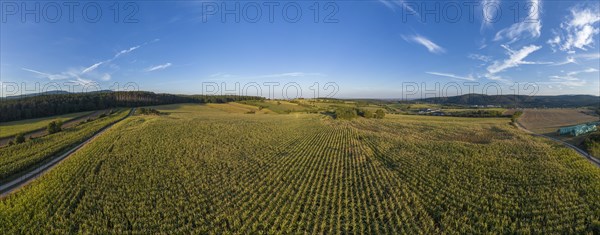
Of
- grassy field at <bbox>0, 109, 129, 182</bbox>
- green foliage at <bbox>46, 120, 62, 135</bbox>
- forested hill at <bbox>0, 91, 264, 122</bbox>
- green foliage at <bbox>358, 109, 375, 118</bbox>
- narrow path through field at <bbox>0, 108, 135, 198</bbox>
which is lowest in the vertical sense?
narrow path through field at <bbox>0, 108, 135, 198</bbox>

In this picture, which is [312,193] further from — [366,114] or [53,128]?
[366,114]

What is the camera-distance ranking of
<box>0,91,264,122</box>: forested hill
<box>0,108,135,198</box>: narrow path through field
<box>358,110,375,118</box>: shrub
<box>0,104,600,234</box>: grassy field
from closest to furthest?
<box>0,104,600,234</box>: grassy field < <box>0,108,135,198</box>: narrow path through field < <box>0,91,264,122</box>: forested hill < <box>358,110,375,118</box>: shrub

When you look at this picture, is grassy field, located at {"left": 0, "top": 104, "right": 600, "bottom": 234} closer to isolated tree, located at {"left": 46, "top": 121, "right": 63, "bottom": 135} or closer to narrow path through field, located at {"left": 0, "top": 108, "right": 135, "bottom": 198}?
narrow path through field, located at {"left": 0, "top": 108, "right": 135, "bottom": 198}

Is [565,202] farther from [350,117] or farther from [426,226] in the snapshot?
[350,117]

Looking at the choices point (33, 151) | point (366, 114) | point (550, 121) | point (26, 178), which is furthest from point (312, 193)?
point (550, 121)

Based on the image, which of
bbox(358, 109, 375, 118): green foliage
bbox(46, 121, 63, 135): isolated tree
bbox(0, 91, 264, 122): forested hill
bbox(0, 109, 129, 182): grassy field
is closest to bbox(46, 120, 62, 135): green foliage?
bbox(46, 121, 63, 135): isolated tree

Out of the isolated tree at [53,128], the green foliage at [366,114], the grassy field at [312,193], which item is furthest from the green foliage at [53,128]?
the green foliage at [366,114]

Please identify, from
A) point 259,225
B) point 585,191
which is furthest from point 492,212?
point 259,225
